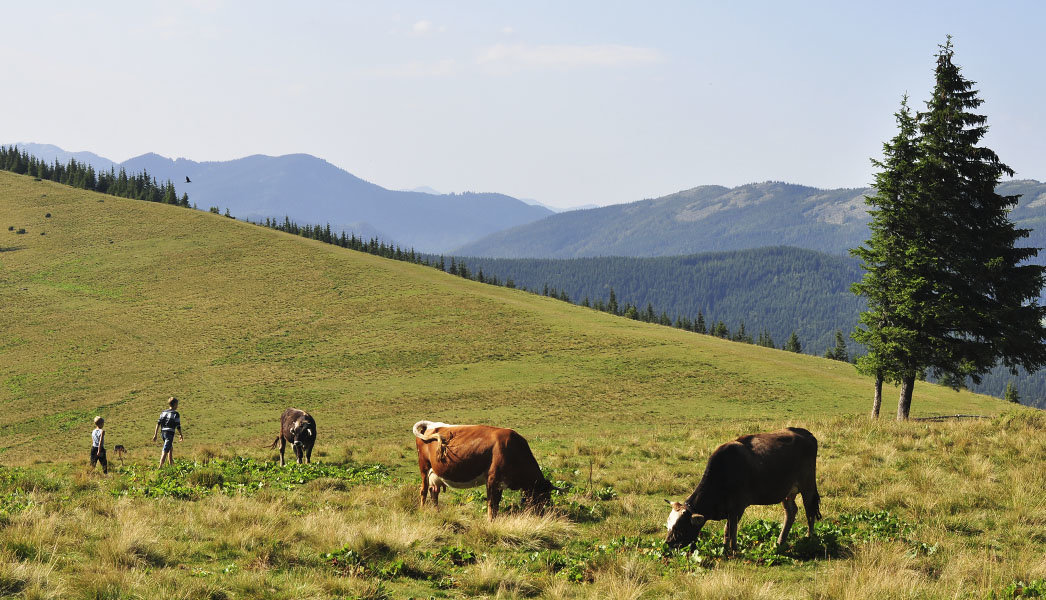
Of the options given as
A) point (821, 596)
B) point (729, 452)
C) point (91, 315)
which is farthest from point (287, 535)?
point (91, 315)

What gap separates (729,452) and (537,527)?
3297 mm

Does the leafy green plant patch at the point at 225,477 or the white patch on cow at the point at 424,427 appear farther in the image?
the leafy green plant patch at the point at 225,477

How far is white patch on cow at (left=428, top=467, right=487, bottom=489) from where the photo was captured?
473 inches

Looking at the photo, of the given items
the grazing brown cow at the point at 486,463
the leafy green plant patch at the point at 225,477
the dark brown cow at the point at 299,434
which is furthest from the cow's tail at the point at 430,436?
→ the dark brown cow at the point at 299,434

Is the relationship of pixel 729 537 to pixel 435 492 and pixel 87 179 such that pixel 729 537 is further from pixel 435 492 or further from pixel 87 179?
pixel 87 179

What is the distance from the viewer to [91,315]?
73875 mm

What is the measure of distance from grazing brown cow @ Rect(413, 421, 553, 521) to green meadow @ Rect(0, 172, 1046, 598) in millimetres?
662

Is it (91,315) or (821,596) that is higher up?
(821,596)

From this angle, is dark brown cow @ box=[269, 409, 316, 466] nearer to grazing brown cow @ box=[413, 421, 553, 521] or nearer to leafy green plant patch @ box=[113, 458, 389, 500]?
leafy green plant patch @ box=[113, 458, 389, 500]

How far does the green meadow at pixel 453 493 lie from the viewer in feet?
28.5

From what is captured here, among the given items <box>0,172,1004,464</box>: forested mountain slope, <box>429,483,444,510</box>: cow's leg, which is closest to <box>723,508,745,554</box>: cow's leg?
<box>429,483,444,510</box>: cow's leg

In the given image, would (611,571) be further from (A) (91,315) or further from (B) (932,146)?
(A) (91,315)

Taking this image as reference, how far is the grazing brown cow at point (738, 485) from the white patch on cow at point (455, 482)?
11.9 ft

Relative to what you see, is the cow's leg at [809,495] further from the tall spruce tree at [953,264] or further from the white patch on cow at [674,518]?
the tall spruce tree at [953,264]
